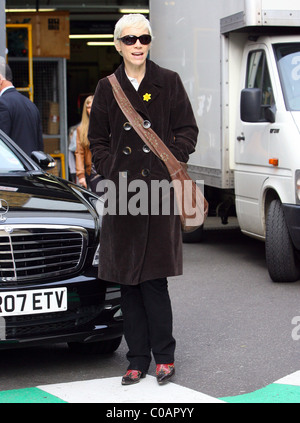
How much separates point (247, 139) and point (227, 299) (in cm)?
185

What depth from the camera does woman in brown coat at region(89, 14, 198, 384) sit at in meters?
4.64

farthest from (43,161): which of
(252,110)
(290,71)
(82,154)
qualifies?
(82,154)

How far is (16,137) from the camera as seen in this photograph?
796 cm

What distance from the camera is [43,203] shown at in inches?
200

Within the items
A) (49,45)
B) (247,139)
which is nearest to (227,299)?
(247,139)

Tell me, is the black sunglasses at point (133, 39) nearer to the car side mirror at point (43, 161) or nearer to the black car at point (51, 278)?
the black car at point (51, 278)

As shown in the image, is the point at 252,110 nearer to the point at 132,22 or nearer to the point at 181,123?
the point at 181,123

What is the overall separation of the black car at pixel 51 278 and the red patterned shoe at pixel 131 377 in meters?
0.27

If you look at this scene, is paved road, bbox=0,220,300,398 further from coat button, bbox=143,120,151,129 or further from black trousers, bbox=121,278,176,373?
coat button, bbox=143,120,151,129

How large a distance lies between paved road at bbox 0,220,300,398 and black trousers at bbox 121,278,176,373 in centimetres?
22

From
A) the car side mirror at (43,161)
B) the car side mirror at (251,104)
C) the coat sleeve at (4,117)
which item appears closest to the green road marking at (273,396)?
the car side mirror at (43,161)

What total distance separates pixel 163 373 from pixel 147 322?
0.97 feet
